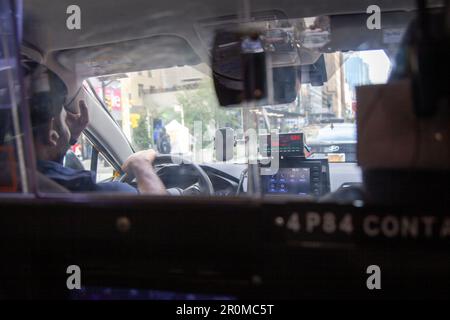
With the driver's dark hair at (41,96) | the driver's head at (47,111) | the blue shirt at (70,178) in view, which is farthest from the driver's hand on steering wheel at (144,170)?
the driver's dark hair at (41,96)

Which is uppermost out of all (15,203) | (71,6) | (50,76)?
(71,6)

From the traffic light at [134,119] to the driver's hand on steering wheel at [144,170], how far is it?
20 centimetres

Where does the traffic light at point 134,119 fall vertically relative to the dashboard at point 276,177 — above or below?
above

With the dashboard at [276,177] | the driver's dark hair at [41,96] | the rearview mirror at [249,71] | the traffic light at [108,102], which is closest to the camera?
the rearview mirror at [249,71]

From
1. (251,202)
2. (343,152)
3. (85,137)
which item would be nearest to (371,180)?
(251,202)

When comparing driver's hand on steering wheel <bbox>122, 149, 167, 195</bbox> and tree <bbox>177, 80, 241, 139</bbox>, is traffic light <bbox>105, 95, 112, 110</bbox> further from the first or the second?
tree <bbox>177, 80, 241, 139</bbox>

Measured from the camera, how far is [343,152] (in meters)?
2.85

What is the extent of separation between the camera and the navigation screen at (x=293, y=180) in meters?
3.02

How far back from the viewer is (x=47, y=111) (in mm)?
2381

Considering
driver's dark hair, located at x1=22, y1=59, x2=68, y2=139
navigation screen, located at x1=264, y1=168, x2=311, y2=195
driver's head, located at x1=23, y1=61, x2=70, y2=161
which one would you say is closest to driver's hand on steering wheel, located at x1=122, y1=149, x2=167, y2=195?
driver's head, located at x1=23, y1=61, x2=70, y2=161

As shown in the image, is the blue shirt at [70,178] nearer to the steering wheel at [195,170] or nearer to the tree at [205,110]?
the tree at [205,110]

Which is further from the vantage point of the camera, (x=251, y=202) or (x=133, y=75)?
(x=133, y=75)

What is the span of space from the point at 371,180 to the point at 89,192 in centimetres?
127
